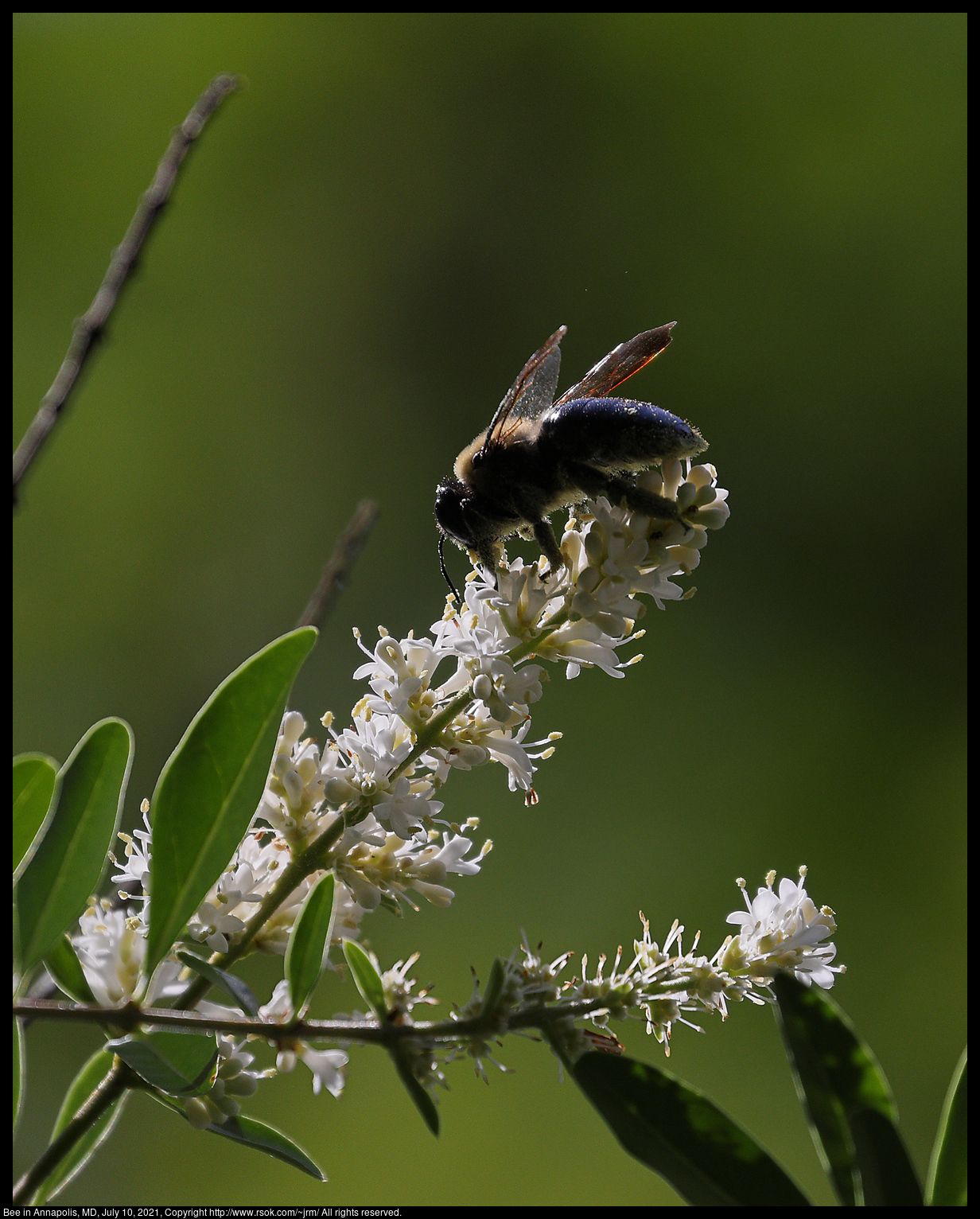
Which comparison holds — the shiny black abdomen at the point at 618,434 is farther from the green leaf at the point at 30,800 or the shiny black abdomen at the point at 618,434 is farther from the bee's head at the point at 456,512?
the green leaf at the point at 30,800

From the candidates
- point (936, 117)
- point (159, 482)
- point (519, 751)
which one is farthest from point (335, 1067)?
point (936, 117)

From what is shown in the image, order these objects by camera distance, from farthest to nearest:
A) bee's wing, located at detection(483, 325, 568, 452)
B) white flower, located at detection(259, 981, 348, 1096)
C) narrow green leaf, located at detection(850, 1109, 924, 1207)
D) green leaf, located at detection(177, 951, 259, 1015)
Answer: bee's wing, located at detection(483, 325, 568, 452) → white flower, located at detection(259, 981, 348, 1096) → green leaf, located at detection(177, 951, 259, 1015) → narrow green leaf, located at detection(850, 1109, 924, 1207)

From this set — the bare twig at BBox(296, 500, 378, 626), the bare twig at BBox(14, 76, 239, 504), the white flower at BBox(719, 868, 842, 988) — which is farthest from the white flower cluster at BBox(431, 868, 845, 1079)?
the bare twig at BBox(14, 76, 239, 504)

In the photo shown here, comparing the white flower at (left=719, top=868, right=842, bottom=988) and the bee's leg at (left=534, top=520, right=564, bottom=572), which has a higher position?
the bee's leg at (left=534, top=520, right=564, bottom=572)

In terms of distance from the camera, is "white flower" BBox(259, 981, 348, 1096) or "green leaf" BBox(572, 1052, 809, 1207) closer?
"green leaf" BBox(572, 1052, 809, 1207)

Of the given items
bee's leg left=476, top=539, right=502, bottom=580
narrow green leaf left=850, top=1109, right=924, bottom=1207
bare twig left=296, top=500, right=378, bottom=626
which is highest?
bee's leg left=476, top=539, right=502, bottom=580

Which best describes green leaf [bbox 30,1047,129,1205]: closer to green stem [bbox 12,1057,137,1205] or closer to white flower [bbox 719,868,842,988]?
green stem [bbox 12,1057,137,1205]

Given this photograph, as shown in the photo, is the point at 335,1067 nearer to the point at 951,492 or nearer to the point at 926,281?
the point at 951,492

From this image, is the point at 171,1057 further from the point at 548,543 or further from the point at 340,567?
the point at 340,567
